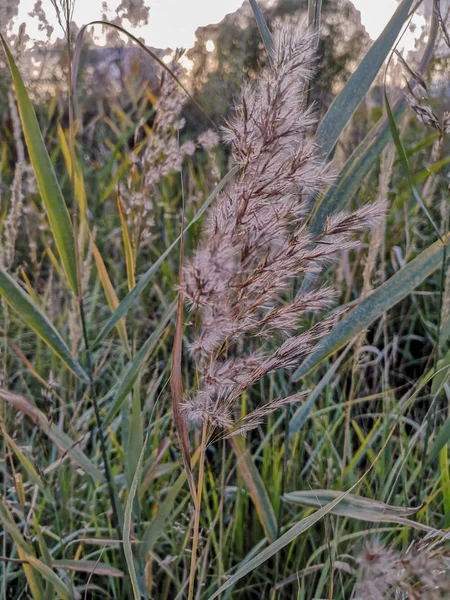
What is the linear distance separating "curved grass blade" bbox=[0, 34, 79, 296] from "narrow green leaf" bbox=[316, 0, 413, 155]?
34 centimetres

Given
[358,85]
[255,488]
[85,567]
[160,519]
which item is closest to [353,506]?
[255,488]

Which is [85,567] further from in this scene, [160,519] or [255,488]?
[255,488]

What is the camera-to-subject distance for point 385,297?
0.72 meters

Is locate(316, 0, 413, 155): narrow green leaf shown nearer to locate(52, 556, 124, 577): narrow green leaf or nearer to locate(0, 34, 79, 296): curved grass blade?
locate(0, 34, 79, 296): curved grass blade

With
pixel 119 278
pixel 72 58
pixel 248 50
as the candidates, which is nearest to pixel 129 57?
pixel 119 278

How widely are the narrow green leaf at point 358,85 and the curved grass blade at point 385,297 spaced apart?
0.19 meters

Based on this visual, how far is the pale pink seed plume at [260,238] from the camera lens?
448 millimetres

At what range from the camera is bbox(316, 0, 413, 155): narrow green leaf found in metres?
0.67

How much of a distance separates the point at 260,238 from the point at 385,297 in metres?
0.33

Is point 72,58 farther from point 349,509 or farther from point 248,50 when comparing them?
point 248,50

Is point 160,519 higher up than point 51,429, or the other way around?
point 51,429

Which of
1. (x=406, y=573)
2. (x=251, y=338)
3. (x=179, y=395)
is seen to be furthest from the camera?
(x=251, y=338)

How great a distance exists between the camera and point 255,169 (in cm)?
46

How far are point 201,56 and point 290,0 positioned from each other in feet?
4.68
